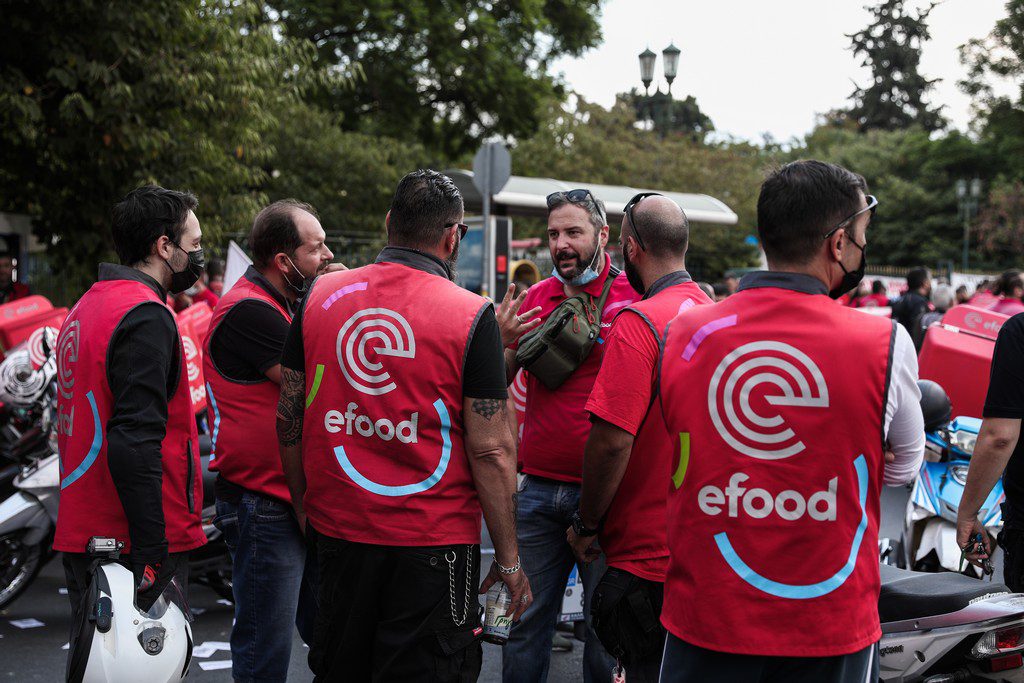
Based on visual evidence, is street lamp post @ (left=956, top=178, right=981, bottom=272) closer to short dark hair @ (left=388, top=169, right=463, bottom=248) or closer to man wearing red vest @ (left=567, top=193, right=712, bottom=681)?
man wearing red vest @ (left=567, top=193, right=712, bottom=681)

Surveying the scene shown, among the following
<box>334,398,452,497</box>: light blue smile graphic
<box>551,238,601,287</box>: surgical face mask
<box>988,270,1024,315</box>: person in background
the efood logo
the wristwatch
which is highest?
<box>551,238,601,287</box>: surgical face mask

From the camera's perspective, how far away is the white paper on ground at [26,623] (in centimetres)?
545

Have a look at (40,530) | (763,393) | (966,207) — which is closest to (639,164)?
(966,207)

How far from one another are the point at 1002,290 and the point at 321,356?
8462mm

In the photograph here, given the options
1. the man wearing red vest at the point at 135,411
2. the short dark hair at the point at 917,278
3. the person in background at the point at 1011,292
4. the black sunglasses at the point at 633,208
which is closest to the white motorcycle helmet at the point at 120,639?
the man wearing red vest at the point at 135,411

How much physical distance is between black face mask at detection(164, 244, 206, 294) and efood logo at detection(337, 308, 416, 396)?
2.89 ft

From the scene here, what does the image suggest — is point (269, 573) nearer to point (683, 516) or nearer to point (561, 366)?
point (561, 366)

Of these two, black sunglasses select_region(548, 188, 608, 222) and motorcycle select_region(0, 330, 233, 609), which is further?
motorcycle select_region(0, 330, 233, 609)

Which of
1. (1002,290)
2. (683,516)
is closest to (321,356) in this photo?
(683,516)

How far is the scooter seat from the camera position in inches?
129

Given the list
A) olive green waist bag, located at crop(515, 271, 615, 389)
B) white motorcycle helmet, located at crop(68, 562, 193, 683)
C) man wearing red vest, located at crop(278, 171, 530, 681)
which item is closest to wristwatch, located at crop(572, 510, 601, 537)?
man wearing red vest, located at crop(278, 171, 530, 681)

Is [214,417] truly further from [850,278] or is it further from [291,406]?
[850,278]

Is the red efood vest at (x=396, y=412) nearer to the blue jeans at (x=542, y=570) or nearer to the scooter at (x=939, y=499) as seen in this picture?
the blue jeans at (x=542, y=570)

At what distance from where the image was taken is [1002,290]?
945 cm
